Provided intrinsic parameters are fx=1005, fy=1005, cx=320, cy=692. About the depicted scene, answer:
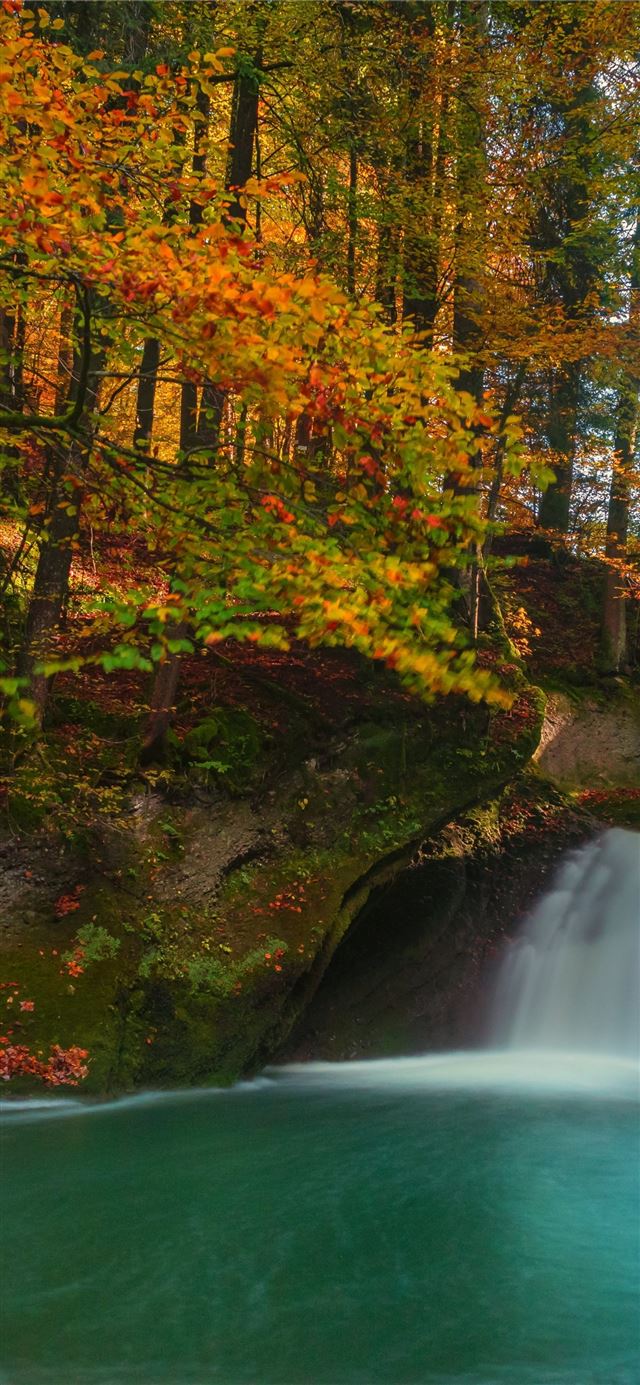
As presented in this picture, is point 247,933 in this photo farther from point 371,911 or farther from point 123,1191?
point 123,1191

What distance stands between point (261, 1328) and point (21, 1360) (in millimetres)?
1137

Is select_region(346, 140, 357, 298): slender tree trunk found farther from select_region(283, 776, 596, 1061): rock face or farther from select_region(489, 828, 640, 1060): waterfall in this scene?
select_region(489, 828, 640, 1060): waterfall

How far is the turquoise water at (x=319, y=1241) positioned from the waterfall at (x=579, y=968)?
2151mm

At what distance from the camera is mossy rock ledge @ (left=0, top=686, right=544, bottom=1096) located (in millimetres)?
8227

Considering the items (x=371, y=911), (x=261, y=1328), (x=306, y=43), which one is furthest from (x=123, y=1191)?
(x=306, y=43)

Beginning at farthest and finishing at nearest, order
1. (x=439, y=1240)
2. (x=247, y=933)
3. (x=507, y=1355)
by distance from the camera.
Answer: (x=247, y=933)
(x=439, y=1240)
(x=507, y=1355)

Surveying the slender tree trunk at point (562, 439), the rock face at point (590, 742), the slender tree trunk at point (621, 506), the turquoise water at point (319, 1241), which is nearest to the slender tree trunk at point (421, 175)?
the slender tree trunk at point (621, 506)

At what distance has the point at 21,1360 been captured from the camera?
452 cm

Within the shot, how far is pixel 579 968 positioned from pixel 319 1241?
6388 millimetres

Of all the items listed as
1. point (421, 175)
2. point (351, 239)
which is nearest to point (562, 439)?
point (421, 175)

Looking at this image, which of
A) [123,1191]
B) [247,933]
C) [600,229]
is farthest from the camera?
[600,229]

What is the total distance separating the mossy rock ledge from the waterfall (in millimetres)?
2183

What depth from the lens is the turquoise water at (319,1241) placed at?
470cm

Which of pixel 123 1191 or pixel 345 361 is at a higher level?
pixel 345 361
